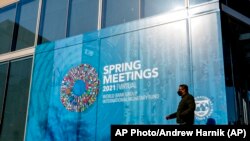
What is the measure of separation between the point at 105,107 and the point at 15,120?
4970 millimetres

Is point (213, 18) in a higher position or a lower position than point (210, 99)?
higher

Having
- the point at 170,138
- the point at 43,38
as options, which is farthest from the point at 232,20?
the point at 43,38

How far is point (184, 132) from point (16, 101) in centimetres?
1000

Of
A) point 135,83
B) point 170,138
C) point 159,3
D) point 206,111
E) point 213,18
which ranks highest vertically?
point 159,3

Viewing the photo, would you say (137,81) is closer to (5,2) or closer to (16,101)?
(16,101)

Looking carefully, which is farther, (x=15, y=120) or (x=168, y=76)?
(x=15, y=120)

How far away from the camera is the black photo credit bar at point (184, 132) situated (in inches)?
182

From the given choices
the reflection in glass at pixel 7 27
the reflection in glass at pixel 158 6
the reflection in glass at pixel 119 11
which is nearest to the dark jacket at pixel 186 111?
the reflection in glass at pixel 158 6

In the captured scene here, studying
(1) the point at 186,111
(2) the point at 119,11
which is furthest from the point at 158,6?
(1) the point at 186,111

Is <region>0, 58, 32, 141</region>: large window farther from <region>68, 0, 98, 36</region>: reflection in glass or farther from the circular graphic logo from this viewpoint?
the circular graphic logo

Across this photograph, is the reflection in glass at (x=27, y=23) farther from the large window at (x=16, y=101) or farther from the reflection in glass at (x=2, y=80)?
the reflection in glass at (x=2, y=80)

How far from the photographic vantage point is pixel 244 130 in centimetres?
470

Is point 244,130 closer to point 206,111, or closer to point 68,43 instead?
point 206,111

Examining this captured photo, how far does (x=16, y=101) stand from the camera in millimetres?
12992
